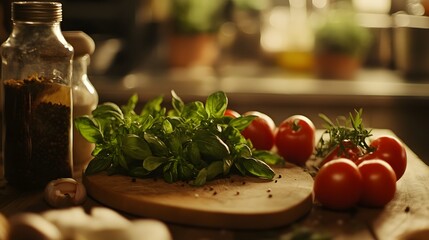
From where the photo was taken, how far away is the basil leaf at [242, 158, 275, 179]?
143cm

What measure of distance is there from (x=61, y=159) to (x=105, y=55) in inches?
66.8

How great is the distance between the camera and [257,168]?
1434 millimetres

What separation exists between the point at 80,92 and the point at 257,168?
42 centimetres

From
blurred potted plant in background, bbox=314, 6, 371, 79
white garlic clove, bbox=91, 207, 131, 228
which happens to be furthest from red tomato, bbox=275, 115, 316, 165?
blurred potted plant in background, bbox=314, 6, 371, 79

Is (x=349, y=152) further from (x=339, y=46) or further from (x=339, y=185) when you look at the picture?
(x=339, y=46)

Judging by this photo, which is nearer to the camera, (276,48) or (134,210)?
(134,210)

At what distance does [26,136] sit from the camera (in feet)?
4.60

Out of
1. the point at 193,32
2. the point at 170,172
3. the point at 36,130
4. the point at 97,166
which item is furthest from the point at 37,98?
the point at 193,32

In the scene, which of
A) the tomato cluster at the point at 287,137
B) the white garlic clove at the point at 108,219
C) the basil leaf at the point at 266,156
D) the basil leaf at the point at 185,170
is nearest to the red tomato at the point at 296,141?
the tomato cluster at the point at 287,137

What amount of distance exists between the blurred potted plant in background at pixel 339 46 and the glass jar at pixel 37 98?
79.1 inches

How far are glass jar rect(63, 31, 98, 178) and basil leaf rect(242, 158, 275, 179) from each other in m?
0.36

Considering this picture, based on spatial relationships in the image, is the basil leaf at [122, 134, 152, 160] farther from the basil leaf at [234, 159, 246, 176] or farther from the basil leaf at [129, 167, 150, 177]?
the basil leaf at [234, 159, 246, 176]

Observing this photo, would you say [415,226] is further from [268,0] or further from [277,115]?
[268,0]

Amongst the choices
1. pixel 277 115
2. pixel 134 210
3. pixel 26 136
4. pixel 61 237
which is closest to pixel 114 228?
pixel 61 237
